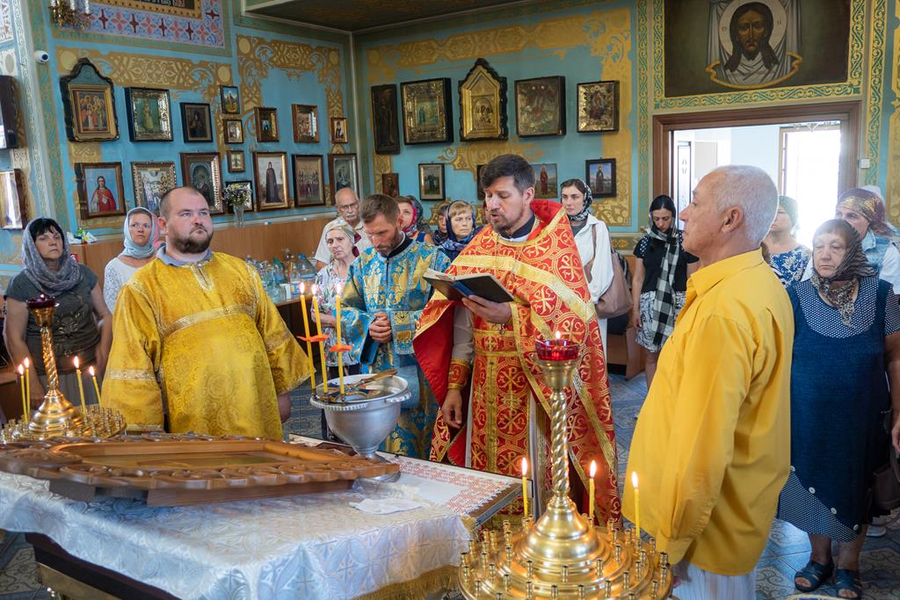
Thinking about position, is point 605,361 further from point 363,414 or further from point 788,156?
point 788,156

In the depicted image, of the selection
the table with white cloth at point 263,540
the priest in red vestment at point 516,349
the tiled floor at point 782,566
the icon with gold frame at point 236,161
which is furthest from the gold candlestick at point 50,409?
the icon with gold frame at point 236,161

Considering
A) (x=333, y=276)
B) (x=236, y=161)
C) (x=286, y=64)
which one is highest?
(x=286, y=64)

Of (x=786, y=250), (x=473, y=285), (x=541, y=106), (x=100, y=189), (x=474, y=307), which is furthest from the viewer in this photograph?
(x=541, y=106)

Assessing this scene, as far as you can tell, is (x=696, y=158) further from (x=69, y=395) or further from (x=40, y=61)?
(x=69, y=395)

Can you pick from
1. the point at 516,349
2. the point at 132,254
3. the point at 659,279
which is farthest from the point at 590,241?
the point at 132,254

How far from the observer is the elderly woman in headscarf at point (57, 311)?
4.88 metres

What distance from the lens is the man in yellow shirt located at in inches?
78.5

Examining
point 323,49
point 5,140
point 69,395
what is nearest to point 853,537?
point 69,395

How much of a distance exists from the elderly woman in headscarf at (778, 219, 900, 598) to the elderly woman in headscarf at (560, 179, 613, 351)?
2.53m

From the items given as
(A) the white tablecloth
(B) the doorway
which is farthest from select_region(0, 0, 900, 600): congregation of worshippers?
(B) the doorway

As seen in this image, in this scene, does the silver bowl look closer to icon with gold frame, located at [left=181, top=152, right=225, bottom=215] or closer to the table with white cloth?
the table with white cloth

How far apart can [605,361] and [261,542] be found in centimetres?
218

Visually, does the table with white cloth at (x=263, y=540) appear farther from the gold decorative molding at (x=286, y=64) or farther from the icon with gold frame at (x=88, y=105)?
the gold decorative molding at (x=286, y=64)

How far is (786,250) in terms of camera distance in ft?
15.1
